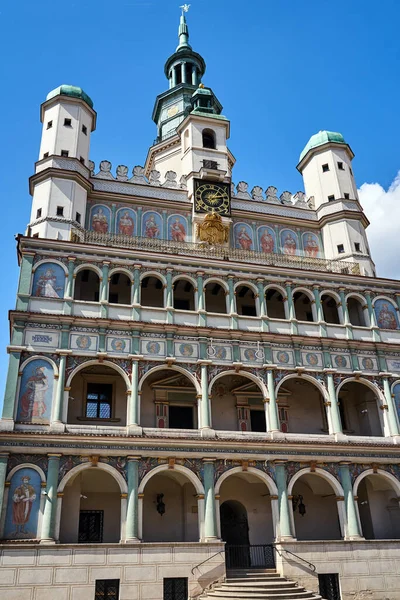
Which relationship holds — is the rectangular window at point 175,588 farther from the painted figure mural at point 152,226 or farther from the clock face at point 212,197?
the clock face at point 212,197

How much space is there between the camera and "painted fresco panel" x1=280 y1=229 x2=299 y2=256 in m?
31.3

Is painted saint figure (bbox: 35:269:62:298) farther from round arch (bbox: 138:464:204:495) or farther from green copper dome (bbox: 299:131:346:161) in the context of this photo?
green copper dome (bbox: 299:131:346:161)

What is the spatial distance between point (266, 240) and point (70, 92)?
13.4 m

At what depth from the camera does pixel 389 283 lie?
1131 inches

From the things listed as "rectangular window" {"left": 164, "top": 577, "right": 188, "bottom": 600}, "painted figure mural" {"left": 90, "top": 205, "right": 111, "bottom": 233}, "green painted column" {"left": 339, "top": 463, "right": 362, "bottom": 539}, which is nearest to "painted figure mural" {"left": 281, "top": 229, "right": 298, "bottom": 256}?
"painted figure mural" {"left": 90, "top": 205, "right": 111, "bottom": 233}

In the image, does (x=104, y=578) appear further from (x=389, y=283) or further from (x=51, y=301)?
(x=389, y=283)

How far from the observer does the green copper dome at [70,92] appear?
30.4 metres

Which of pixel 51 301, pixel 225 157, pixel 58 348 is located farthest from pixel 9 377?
pixel 225 157

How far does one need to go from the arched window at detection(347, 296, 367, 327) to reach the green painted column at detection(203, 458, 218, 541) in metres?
11.1

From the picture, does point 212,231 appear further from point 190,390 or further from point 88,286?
point 190,390

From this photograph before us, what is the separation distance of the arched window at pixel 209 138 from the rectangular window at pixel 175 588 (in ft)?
75.1

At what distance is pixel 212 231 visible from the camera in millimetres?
29531

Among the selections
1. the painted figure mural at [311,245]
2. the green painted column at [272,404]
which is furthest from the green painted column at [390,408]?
the painted figure mural at [311,245]

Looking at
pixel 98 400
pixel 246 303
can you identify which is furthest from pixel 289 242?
pixel 98 400
